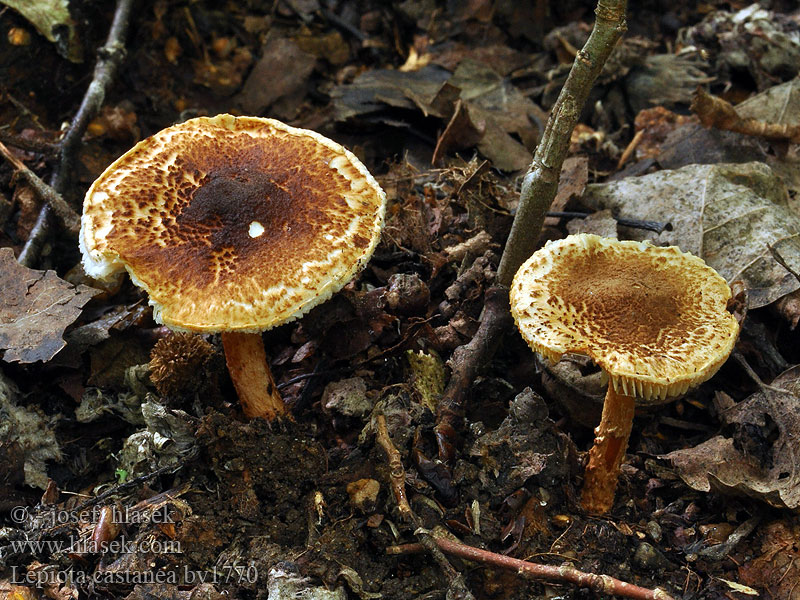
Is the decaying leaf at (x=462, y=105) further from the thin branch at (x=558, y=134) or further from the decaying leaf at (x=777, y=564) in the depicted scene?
the decaying leaf at (x=777, y=564)

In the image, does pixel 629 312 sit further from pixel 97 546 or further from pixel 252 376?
pixel 97 546

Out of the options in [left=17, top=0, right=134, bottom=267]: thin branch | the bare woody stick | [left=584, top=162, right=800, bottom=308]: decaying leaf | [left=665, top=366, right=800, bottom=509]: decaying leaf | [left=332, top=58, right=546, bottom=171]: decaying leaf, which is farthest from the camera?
[left=332, top=58, right=546, bottom=171]: decaying leaf

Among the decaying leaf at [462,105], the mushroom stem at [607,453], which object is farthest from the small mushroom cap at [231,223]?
the decaying leaf at [462,105]

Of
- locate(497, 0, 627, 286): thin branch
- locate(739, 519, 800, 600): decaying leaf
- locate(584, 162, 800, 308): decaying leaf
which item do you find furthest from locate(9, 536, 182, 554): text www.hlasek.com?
locate(584, 162, 800, 308): decaying leaf

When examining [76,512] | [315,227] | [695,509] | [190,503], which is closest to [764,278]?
[695,509]

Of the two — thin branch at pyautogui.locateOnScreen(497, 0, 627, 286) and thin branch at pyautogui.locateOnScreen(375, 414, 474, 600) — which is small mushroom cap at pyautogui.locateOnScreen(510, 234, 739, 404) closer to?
thin branch at pyautogui.locateOnScreen(497, 0, 627, 286)

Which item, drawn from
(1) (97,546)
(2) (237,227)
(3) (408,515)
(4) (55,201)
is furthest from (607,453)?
(4) (55,201)
